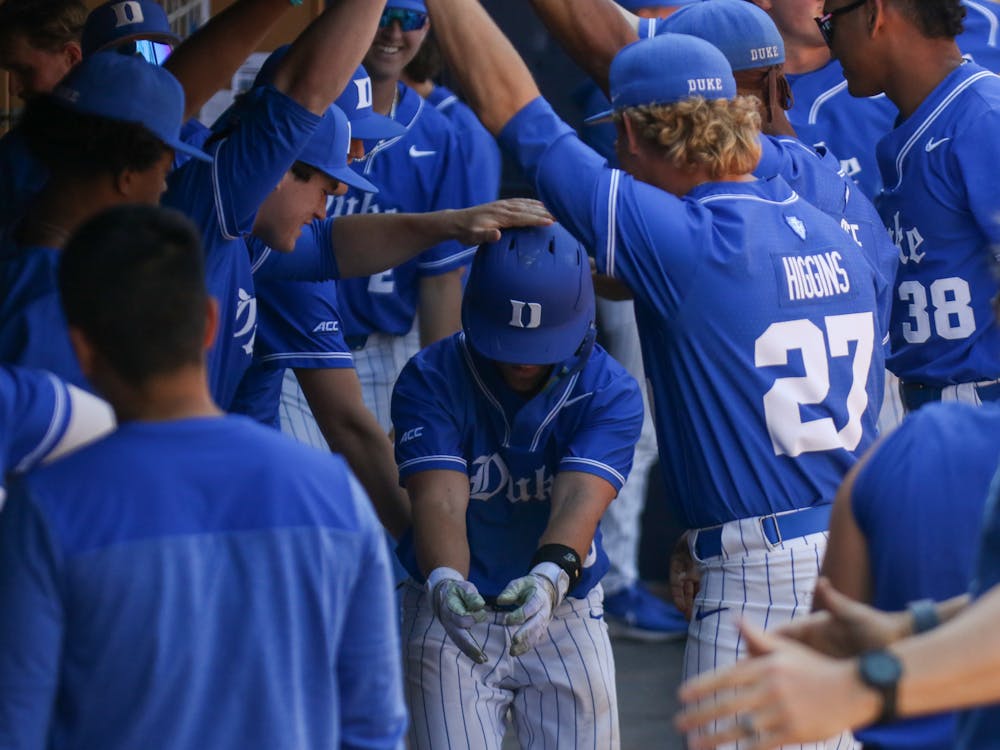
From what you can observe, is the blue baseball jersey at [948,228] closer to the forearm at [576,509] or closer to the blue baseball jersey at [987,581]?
the forearm at [576,509]

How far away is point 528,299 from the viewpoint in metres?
3.21

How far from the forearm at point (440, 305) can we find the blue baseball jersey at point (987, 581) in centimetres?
355

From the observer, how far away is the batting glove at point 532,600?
3.05 meters

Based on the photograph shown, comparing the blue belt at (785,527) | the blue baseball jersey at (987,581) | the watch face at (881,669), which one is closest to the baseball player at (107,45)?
the blue belt at (785,527)

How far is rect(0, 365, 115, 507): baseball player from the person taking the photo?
7.18 ft

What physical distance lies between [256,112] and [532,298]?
70 centimetres

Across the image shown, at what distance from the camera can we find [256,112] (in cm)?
300

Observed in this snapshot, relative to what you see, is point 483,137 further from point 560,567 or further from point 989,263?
point 560,567

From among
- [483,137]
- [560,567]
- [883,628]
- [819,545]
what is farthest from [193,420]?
[483,137]

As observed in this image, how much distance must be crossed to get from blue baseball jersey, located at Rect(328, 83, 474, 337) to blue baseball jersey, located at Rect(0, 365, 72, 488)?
2.77 m

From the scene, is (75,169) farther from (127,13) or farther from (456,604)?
(127,13)

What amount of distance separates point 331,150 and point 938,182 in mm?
1746

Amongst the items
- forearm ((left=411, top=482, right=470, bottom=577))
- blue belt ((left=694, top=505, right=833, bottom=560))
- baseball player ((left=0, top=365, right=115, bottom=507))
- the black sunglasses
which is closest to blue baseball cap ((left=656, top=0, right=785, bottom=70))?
the black sunglasses

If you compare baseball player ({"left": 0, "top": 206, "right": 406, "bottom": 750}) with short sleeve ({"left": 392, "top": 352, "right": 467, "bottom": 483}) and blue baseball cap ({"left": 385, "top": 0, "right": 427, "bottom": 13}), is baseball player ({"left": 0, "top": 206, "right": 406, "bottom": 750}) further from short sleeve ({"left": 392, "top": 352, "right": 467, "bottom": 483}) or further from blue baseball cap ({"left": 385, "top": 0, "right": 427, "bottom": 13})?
blue baseball cap ({"left": 385, "top": 0, "right": 427, "bottom": 13})
